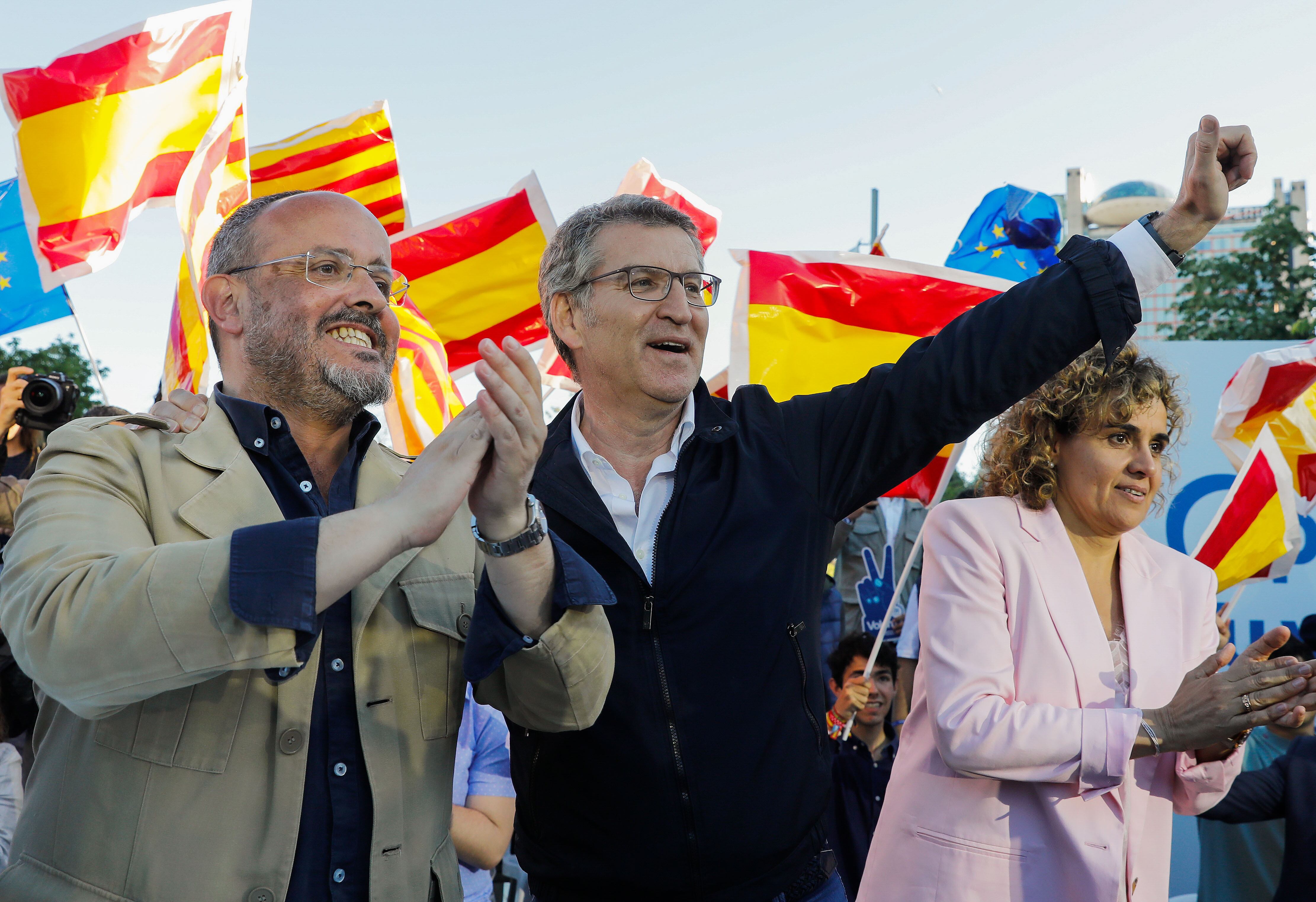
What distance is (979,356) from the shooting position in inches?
88.7

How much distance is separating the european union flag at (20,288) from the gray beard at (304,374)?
4989mm

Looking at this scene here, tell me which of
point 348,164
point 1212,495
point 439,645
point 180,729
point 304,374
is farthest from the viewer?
point 348,164

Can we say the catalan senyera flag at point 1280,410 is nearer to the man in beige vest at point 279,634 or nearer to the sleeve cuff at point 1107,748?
the sleeve cuff at point 1107,748

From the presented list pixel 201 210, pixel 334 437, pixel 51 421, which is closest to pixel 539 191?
pixel 201 210

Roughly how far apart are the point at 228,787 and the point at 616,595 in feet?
2.78

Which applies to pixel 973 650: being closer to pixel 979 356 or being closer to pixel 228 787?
pixel 979 356

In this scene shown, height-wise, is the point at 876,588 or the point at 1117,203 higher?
the point at 1117,203

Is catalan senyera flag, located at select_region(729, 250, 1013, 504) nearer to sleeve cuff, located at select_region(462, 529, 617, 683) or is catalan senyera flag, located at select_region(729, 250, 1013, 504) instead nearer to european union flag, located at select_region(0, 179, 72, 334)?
sleeve cuff, located at select_region(462, 529, 617, 683)

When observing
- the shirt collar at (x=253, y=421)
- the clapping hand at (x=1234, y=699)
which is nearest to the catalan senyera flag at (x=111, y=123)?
the shirt collar at (x=253, y=421)

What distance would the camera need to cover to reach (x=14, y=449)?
601 centimetres

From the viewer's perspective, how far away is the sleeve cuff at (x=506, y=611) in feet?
5.76

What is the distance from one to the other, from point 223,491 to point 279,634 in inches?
16.2

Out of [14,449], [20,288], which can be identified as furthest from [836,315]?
[20,288]

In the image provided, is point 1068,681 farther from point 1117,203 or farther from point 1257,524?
point 1117,203
